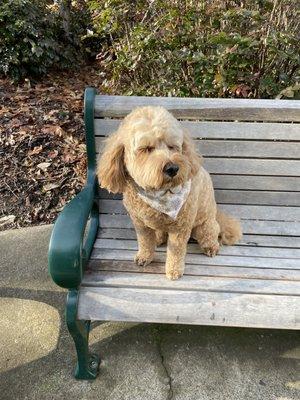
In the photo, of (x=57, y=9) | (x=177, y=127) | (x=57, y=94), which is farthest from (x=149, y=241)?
(x=57, y=9)

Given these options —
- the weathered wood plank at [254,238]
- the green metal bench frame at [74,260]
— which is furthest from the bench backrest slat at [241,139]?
the green metal bench frame at [74,260]

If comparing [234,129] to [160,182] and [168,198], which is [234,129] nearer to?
[168,198]

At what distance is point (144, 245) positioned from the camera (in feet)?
7.28

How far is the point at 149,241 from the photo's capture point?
222 centimetres

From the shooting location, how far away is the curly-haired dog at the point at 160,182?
178 centimetres

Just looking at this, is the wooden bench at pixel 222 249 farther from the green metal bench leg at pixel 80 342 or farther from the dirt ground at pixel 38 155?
the dirt ground at pixel 38 155

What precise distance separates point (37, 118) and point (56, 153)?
563 mm

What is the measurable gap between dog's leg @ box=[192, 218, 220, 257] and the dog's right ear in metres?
0.54

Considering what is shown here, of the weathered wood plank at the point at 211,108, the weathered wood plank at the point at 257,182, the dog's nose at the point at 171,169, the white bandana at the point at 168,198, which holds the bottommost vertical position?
the weathered wood plank at the point at 257,182

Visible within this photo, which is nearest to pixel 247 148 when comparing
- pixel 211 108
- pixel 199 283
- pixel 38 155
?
pixel 211 108

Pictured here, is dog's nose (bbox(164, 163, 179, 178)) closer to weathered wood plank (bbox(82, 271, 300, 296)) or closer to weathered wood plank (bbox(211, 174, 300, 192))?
weathered wood plank (bbox(82, 271, 300, 296))

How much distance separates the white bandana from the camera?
6.32ft

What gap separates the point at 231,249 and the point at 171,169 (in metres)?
0.85

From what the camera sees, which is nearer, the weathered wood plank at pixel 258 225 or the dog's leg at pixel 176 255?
the dog's leg at pixel 176 255
